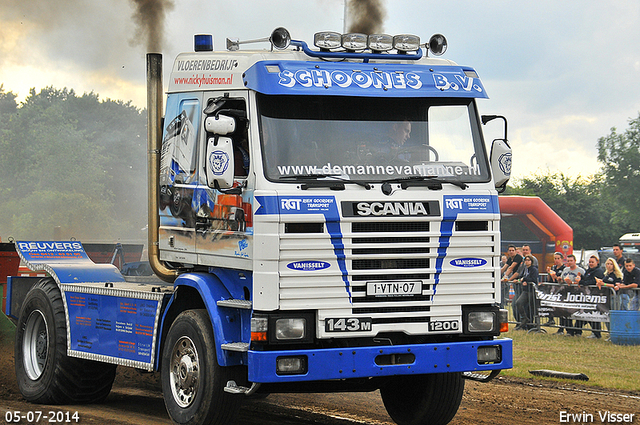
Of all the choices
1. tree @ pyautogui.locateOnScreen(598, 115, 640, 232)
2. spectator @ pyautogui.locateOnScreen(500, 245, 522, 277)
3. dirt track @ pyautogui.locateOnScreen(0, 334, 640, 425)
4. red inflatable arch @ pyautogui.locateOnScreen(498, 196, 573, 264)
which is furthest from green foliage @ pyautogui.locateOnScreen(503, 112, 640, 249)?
dirt track @ pyautogui.locateOnScreen(0, 334, 640, 425)

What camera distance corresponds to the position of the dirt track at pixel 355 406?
9.15 metres

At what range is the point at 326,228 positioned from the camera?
7230mm

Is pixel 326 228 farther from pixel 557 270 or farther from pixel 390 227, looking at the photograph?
pixel 557 270

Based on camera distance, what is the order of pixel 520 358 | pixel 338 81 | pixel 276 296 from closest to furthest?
Answer: pixel 276 296 < pixel 338 81 < pixel 520 358

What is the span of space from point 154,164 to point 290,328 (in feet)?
9.53

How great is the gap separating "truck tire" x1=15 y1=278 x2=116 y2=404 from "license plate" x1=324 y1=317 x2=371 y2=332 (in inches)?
159

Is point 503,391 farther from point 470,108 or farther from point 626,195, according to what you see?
point 626,195

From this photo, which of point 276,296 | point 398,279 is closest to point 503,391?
point 398,279

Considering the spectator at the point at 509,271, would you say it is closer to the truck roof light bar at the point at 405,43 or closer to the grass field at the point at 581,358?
the grass field at the point at 581,358

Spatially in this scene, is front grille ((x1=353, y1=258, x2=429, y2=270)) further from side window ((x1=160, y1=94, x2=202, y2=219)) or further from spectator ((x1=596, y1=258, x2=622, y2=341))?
spectator ((x1=596, y1=258, x2=622, y2=341))

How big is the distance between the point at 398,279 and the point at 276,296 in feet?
3.59

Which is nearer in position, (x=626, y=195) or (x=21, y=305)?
(x=21, y=305)

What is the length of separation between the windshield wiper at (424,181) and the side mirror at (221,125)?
4.57 feet

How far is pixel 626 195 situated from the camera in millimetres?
68812
